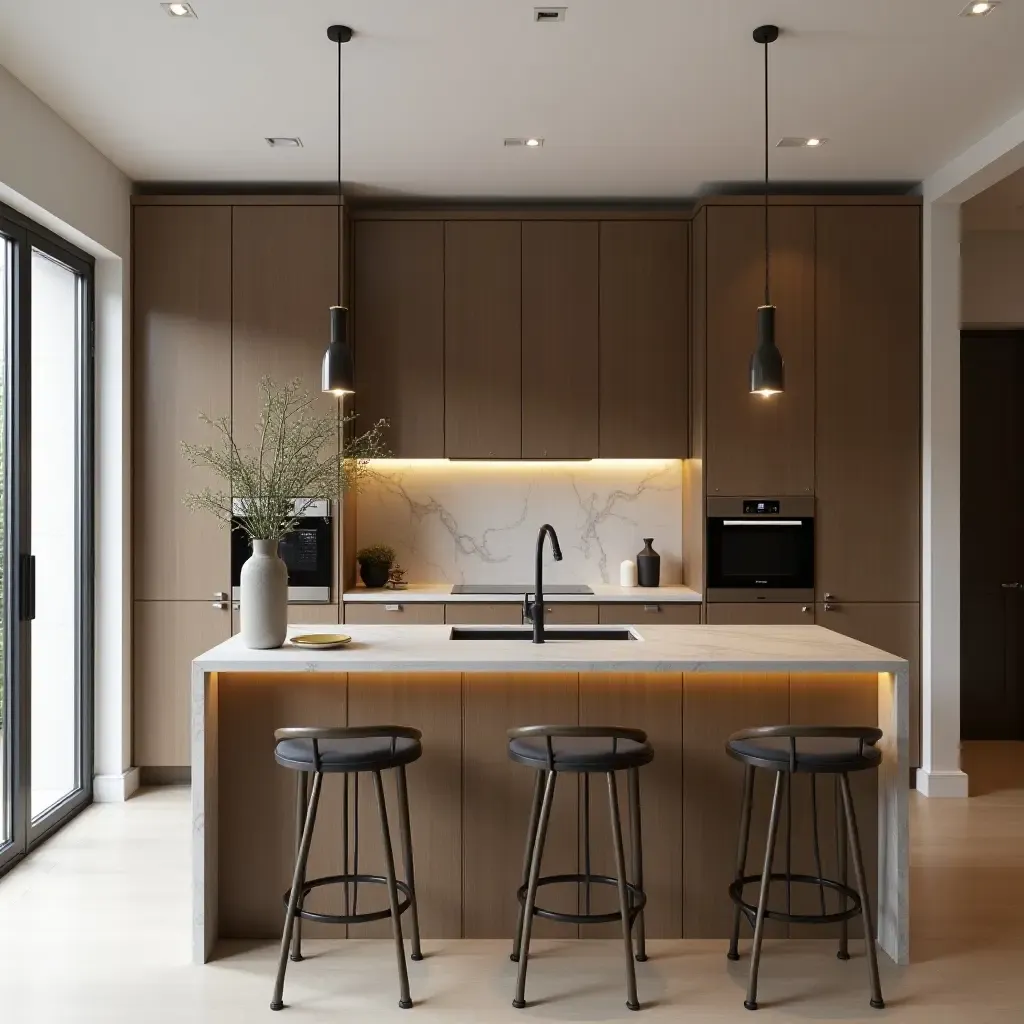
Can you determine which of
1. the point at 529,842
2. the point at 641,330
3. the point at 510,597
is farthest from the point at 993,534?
the point at 529,842

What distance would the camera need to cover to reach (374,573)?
211 inches

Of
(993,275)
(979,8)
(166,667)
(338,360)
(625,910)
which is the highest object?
(979,8)

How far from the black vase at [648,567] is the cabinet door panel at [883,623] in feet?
2.88

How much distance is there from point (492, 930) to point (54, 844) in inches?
83.6

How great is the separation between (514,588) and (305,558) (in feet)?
3.77

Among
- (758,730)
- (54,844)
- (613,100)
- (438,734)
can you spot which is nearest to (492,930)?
(438,734)

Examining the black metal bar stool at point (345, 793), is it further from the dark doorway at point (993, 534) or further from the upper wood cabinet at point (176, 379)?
the dark doorway at point (993, 534)

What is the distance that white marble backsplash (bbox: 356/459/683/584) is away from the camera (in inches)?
226

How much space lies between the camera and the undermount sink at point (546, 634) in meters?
3.70

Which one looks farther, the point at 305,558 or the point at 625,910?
the point at 305,558

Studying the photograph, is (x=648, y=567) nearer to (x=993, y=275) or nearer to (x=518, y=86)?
(x=518, y=86)

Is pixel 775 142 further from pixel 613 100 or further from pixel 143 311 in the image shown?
pixel 143 311

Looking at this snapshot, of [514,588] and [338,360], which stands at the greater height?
[338,360]

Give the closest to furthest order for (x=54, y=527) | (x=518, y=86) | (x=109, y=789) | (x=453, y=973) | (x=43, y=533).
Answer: (x=453, y=973) < (x=518, y=86) < (x=43, y=533) < (x=54, y=527) < (x=109, y=789)
